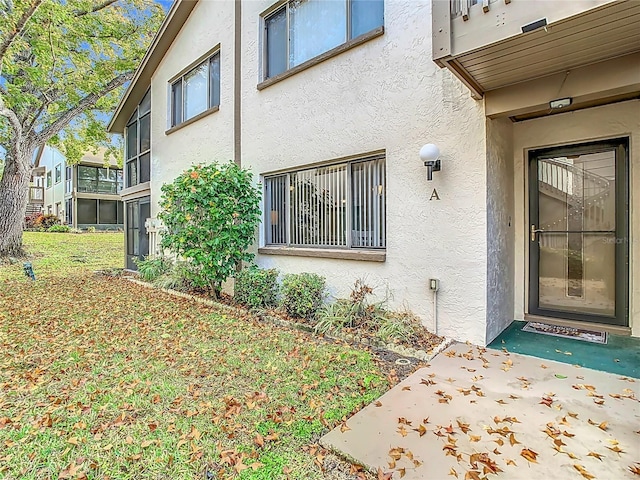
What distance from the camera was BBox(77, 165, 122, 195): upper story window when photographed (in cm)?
2658

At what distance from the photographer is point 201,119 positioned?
8.91 metres

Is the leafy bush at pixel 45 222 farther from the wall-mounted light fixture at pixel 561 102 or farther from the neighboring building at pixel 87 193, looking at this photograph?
the wall-mounted light fixture at pixel 561 102

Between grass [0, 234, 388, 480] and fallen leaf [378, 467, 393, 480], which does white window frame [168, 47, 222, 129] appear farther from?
fallen leaf [378, 467, 393, 480]

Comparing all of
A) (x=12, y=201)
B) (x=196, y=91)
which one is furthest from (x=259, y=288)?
(x=12, y=201)

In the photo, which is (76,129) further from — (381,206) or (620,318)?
(620,318)

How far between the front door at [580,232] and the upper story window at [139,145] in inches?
426

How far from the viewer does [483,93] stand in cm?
428

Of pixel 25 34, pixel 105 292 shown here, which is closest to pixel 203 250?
pixel 105 292

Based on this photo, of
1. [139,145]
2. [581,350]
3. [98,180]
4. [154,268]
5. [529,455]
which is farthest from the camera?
[98,180]

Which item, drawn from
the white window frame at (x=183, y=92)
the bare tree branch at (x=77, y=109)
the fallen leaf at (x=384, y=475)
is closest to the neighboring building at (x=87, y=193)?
the bare tree branch at (x=77, y=109)

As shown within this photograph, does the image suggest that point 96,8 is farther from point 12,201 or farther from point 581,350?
point 581,350

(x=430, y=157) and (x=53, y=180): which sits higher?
(x=53, y=180)

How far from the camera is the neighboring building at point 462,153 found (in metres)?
3.42

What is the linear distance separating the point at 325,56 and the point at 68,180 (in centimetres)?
2936
